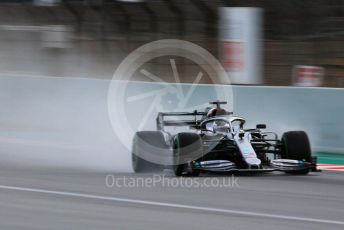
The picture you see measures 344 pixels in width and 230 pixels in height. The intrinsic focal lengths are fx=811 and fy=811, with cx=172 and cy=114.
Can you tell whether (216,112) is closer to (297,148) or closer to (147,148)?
(147,148)

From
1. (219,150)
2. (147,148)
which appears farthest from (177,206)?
(147,148)

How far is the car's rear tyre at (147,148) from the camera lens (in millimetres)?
11062

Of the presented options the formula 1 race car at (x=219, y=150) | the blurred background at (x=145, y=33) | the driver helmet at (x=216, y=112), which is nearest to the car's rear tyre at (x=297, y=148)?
the formula 1 race car at (x=219, y=150)

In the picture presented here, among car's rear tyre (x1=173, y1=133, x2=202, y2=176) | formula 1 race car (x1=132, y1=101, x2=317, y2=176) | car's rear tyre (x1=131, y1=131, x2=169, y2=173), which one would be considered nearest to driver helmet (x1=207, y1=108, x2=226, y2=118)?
formula 1 race car (x1=132, y1=101, x2=317, y2=176)

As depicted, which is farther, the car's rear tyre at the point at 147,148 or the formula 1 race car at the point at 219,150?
the car's rear tyre at the point at 147,148

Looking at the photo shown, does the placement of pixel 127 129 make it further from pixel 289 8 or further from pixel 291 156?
pixel 289 8

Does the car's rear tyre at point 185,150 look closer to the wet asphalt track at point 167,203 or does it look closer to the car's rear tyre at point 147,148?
the wet asphalt track at point 167,203

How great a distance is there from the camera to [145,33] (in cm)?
2453

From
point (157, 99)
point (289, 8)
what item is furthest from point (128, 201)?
point (289, 8)

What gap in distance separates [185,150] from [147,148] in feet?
2.89

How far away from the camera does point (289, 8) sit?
69.8 feet

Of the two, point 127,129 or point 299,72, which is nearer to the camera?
point 127,129

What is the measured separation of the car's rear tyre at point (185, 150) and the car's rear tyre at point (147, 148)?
542mm

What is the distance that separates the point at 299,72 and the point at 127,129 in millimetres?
4672
